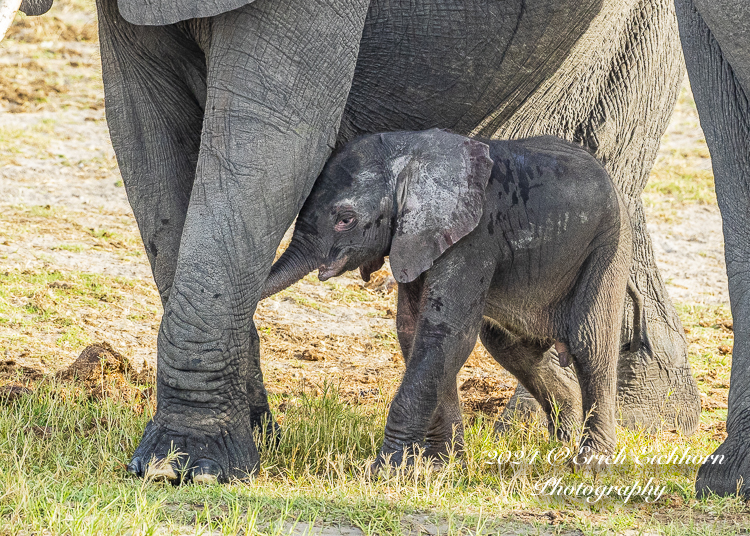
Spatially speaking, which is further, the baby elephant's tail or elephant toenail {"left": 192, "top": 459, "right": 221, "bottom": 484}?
the baby elephant's tail

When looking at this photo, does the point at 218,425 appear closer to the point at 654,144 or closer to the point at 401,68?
the point at 401,68

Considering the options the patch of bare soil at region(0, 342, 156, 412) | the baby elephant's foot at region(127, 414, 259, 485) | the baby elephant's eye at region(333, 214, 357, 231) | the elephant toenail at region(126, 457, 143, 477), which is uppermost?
the baby elephant's eye at region(333, 214, 357, 231)

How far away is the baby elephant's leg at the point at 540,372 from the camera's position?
4.60 meters

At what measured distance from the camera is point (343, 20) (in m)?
3.91

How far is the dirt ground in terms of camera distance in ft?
19.2

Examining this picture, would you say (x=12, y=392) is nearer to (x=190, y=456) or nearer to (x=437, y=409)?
(x=190, y=456)

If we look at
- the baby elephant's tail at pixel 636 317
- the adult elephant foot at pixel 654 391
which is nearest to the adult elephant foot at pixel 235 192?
the baby elephant's tail at pixel 636 317

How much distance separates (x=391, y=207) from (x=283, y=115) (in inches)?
20.2

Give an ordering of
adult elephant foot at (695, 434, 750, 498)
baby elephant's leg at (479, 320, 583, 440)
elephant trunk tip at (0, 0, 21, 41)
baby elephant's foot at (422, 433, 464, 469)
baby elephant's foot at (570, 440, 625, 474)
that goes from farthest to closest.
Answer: baby elephant's leg at (479, 320, 583, 440) < baby elephant's foot at (570, 440, 625, 474) < baby elephant's foot at (422, 433, 464, 469) < adult elephant foot at (695, 434, 750, 498) < elephant trunk tip at (0, 0, 21, 41)

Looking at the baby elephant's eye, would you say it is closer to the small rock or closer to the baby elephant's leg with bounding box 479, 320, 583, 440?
the baby elephant's leg with bounding box 479, 320, 583, 440

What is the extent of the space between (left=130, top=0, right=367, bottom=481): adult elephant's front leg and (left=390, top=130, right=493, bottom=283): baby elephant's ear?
0.32m

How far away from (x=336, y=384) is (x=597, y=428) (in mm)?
1614

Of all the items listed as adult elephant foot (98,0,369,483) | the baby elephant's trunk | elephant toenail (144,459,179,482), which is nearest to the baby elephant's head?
the baby elephant's trunk

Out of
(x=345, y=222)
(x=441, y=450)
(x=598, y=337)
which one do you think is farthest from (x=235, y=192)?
(x=598, y=337)
